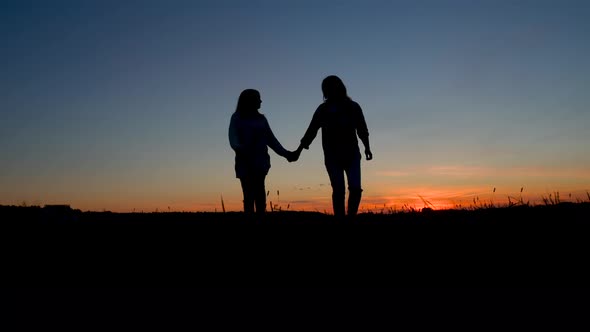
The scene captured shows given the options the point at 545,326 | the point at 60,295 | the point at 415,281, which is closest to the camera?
the point at 545,326

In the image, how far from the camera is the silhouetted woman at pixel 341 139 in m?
8.78

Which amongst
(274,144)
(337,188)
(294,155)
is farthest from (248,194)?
(337,188)

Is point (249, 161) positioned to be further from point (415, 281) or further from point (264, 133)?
point (415, 281)

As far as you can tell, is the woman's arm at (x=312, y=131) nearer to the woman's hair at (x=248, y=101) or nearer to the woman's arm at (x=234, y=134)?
the woman's hair at (x=248, y=101)

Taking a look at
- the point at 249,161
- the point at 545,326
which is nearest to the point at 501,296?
the point at 545,326

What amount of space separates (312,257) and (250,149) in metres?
4.06

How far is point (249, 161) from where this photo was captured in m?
9.09

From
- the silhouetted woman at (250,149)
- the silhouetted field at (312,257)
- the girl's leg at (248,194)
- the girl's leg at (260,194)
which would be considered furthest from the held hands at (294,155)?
the silhouetted field at (312,257)

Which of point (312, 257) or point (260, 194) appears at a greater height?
point (260, 194)

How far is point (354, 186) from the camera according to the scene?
877 cm

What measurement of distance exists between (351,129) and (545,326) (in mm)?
5886

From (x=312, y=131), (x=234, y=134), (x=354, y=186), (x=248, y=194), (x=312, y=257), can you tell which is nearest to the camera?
(x=312, y=257)

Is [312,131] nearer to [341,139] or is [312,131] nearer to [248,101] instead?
[341,139]

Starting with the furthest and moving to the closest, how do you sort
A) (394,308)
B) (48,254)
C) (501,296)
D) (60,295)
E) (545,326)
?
(48,254) < (60,295) < (501,296) < (394,308) < (545,326)
